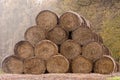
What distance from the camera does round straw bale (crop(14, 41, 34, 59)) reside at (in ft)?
50.1

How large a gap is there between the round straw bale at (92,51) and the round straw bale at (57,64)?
0.88 meters

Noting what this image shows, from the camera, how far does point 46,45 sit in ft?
49.6

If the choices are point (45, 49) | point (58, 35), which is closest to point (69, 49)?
point (58, 35)

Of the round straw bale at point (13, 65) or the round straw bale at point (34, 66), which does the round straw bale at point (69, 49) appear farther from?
the round straw bale at point (13, 65)

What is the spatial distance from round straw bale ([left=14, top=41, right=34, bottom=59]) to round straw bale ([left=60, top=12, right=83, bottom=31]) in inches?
61.1

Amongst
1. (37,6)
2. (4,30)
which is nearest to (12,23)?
(4,30)

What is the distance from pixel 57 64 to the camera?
1490cm

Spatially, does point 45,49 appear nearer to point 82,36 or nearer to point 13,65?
point 13,65

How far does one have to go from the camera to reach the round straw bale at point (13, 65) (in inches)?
597

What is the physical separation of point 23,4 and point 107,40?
24.2 m

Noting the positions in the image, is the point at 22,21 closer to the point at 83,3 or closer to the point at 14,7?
the point at 14,7

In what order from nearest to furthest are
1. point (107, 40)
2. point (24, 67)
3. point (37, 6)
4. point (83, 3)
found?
point (24, 67)
point (107, 40)
point (83, 3)
point (37, 6)

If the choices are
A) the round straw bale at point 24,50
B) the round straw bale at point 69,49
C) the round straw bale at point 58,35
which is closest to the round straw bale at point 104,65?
the round straw bale at point 69,49

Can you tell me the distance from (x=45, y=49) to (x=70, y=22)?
1508 mm
